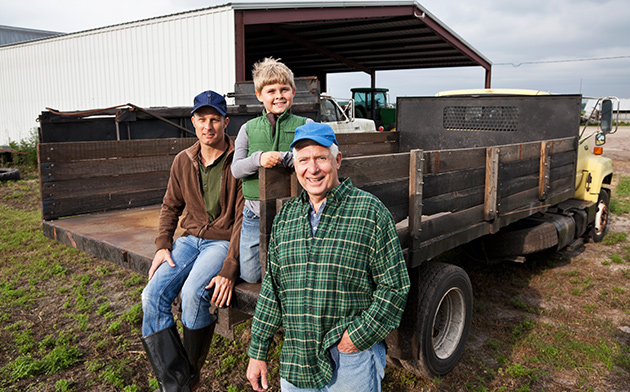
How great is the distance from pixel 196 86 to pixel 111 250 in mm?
9551

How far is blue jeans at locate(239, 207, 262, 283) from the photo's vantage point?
2.55 metres

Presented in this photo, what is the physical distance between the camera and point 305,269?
6.17 ft

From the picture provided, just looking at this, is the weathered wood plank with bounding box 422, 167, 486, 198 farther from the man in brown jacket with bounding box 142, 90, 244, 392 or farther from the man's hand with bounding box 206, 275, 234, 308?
the man's hand with bounding box 206, 275, 234, 308

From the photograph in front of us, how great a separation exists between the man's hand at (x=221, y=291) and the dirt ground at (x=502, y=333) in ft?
3.21

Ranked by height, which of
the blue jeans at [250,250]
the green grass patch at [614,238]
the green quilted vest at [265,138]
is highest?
the green quilted vest at [265,138]

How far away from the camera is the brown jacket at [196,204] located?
2.77 m

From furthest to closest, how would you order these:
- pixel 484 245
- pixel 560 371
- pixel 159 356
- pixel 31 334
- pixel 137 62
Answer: pixel 137 62, pixel 484 245, pixel 31 334, pixel 560 371, pixel 159 356

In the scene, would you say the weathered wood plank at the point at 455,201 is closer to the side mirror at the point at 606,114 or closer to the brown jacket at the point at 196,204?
the brown jacket at the point at 196,204

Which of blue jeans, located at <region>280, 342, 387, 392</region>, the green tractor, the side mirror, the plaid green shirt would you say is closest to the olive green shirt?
the plaid green shirt

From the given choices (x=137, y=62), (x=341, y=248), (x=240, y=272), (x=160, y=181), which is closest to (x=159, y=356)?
(x=240, y=272)

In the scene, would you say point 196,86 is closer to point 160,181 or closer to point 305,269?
point 160,181

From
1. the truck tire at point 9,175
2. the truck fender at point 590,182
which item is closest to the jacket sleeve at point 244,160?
the truck fender at point 590,182

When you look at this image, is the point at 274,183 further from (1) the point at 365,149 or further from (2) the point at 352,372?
(1) the point at 365,149

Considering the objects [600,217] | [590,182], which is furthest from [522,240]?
[600,217]
